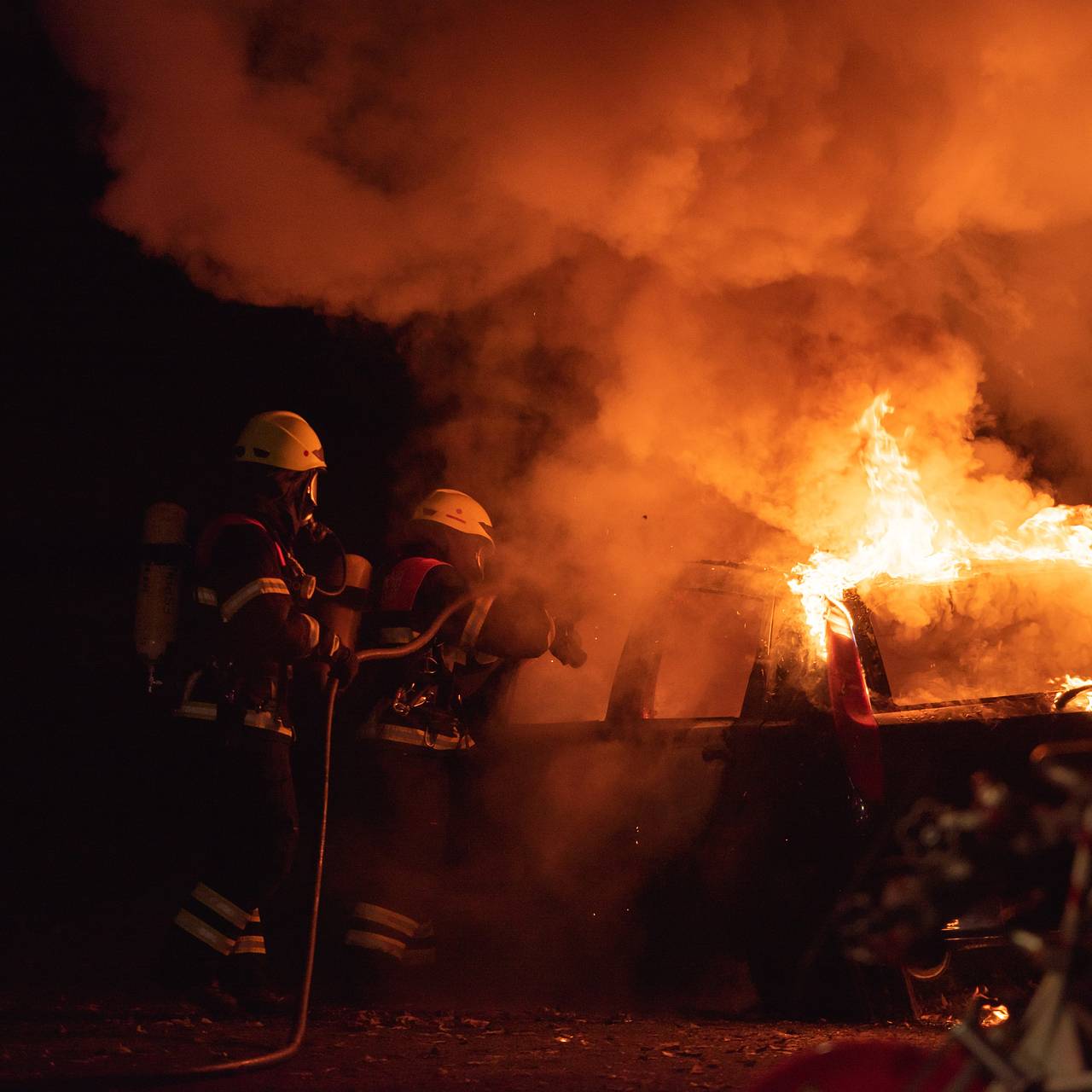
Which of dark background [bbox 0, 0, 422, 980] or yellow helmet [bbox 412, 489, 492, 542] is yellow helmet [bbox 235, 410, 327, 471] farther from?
dark background [bbox 0, 0, 422, 980]

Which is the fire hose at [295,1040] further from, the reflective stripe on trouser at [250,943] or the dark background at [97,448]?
the dark background at [97,448]

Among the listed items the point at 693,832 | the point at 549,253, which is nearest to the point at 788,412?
the point at 549,253

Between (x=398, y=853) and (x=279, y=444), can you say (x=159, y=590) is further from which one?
(x=398, y=853)

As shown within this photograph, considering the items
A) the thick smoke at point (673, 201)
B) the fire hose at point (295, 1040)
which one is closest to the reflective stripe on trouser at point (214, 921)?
the fire hose at point (295, 1040)

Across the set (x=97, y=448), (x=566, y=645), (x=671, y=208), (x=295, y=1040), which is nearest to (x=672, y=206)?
(x=671, y=208)

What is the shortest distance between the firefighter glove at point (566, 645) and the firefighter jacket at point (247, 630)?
1.14 meters

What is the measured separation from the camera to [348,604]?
5.55 m

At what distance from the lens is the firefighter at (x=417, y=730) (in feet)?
15.9

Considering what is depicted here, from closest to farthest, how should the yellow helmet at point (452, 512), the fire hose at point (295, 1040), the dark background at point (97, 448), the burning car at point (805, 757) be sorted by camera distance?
the fire hose at point (295, 1040) → the burning car at point (805, 757) → the yellow helmet at point (452, 512) → the dark background at point (97, 448)

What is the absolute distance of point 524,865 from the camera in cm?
489

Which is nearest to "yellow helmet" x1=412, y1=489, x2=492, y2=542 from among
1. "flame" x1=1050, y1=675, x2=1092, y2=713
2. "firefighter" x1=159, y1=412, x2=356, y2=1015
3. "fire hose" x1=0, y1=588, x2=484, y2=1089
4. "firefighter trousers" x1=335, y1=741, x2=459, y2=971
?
"fire hose" x1=0, y1=588, x2=484, y2=1089

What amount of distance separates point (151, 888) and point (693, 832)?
3.43 m

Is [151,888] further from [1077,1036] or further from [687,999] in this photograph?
[1077,1036]

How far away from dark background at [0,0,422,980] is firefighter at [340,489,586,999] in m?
1.61
